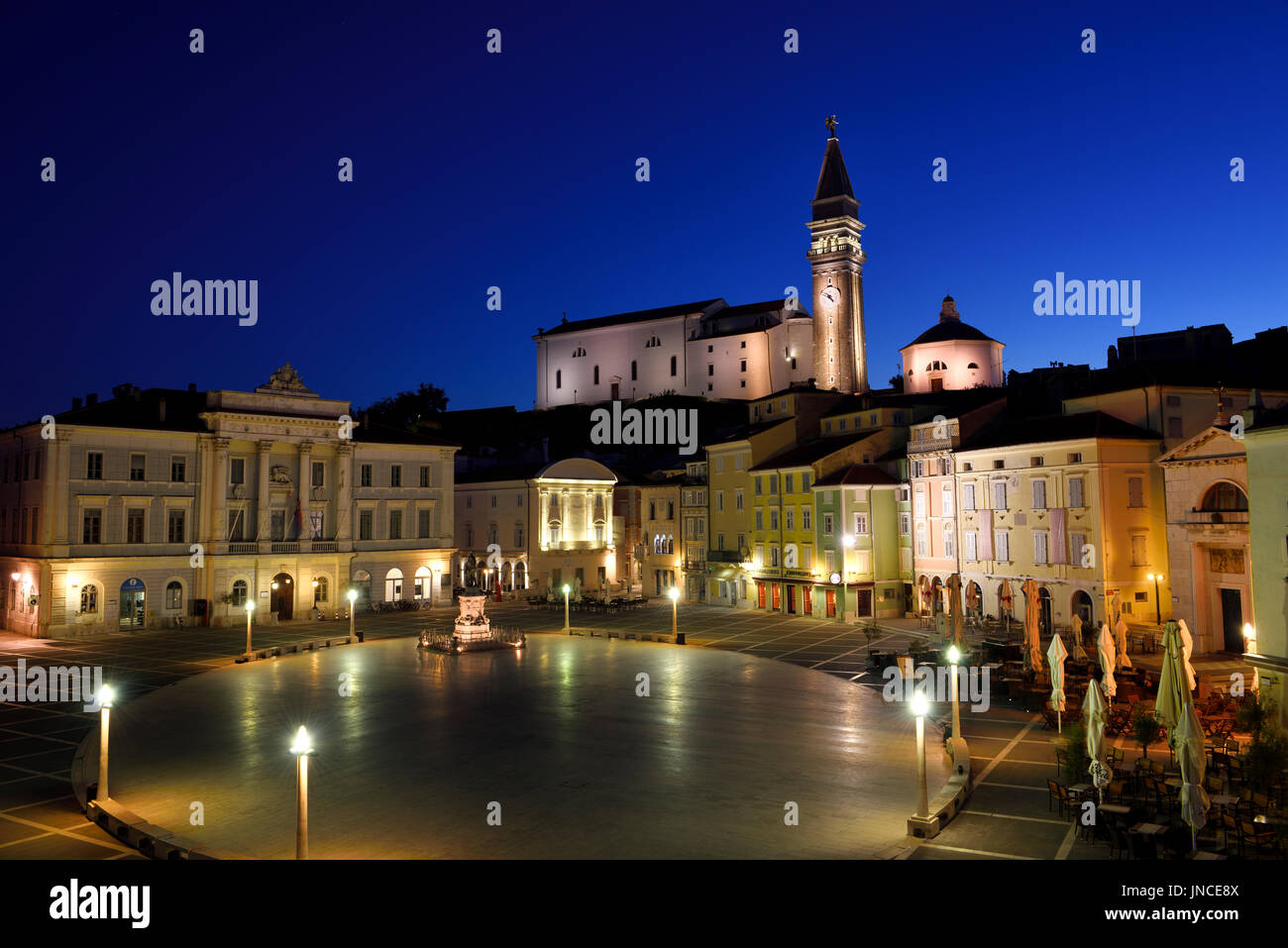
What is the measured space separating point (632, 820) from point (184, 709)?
18952mm

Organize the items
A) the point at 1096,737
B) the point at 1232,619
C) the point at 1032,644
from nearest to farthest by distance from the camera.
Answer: the point at 1096,737 < the point at 1032,644 < the point at 1232,619

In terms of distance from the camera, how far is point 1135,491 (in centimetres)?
4216

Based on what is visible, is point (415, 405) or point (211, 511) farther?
point (415, 405)

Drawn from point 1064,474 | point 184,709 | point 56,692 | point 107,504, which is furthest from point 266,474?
point 1064,474

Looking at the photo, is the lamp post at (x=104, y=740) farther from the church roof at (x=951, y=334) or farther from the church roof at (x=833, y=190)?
the church roof at (x=833, y=190)

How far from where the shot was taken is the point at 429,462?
62.4 m

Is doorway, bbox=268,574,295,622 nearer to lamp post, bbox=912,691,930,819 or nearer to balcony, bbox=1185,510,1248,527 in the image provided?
lamp post, bbox=912,691,930,819

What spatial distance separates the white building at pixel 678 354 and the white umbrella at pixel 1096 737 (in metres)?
101

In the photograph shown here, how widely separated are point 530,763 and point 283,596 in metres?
39.9

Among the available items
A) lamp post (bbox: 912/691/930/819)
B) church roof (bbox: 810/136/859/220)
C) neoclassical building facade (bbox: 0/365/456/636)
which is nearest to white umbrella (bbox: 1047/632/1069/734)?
lamp post (bbox: 912/691/930/819)

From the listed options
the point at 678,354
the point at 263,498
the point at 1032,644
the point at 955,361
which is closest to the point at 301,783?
the point at 1032,644

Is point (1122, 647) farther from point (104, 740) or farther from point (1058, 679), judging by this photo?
point (104, 740)

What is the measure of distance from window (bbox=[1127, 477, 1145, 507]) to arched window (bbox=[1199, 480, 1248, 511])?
577cm

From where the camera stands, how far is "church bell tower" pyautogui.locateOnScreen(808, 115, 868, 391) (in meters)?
107
